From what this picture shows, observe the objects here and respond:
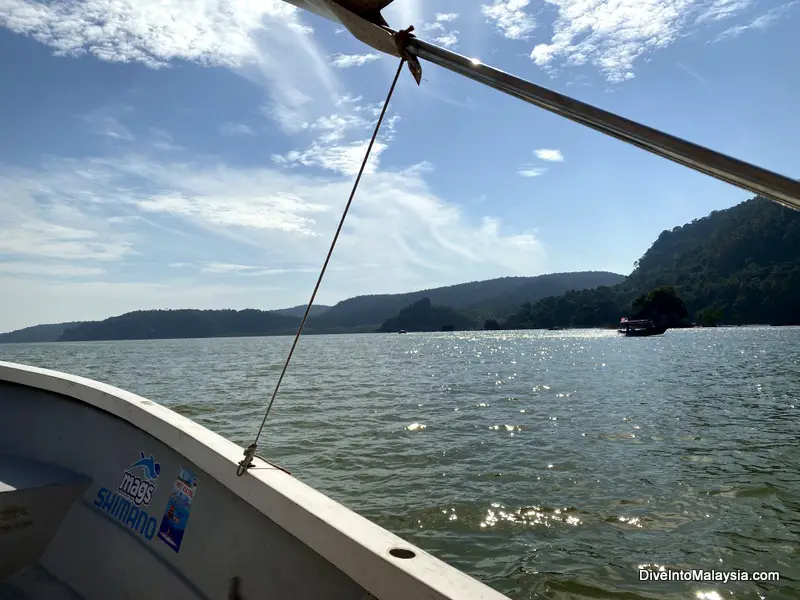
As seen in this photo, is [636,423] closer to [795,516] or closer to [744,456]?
[744,456]

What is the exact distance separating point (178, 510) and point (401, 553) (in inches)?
68.0

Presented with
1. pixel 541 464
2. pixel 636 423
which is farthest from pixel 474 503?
pixel 636 423

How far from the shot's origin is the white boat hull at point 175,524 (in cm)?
207

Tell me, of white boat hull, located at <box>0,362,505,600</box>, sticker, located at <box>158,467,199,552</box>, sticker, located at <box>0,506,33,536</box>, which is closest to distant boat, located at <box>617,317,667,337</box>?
white boat hull, located at <box>0,362,505,600</box>

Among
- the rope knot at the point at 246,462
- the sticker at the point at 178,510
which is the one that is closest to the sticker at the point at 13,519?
the sticker at the point at 178,510

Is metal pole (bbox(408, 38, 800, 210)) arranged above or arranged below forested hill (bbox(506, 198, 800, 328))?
below

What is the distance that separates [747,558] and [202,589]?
576cm

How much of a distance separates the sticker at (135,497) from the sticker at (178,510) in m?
0.13

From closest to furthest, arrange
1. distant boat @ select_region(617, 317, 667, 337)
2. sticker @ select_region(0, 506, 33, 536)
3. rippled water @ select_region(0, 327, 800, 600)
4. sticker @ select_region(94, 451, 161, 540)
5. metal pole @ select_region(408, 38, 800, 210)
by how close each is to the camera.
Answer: metal pole @ select_region(408, 38, 800, 210) < sticker @ select_region(94, 451, 161, 540) < sticker @ select_region(0, 506, 33, 536) < rippled water @ select_region(0, 327, 800, 600) < distant boat @ select_region(617, 317, 667, 337)

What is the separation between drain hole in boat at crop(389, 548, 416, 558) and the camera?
198 centimetres

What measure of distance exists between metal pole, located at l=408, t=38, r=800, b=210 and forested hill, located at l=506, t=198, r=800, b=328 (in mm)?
136850

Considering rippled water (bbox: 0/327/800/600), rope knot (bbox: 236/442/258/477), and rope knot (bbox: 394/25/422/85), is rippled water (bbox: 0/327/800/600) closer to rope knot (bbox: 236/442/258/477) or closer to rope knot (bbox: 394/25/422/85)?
rope knot (bbox: 236/442/258/477)

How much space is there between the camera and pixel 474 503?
22.9 feet

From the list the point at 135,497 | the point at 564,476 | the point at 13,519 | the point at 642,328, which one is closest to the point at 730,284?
the point at 642,328
